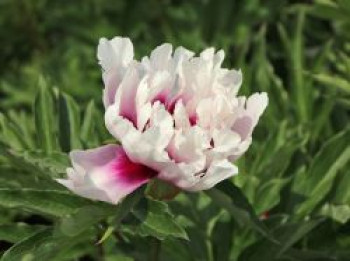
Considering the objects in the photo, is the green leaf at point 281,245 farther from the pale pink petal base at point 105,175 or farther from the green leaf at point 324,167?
the pale pink petal base at point 105,175

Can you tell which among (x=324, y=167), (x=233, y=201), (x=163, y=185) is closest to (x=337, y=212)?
(x=324, y=167)

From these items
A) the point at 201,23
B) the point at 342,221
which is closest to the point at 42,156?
the point at 342,221

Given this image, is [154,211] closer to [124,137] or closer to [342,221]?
[124,137]

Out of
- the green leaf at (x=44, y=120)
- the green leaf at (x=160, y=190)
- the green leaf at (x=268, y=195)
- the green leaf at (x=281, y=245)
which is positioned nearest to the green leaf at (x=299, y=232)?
the green leaf at (x=281, y=245)

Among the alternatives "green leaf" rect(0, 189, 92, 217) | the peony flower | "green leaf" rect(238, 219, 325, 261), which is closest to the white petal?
the peony flower

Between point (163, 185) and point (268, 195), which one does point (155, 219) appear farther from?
point (268, 195)

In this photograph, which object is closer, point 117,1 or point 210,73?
point 210,73

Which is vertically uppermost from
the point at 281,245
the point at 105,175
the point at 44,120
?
the point at 105,175
